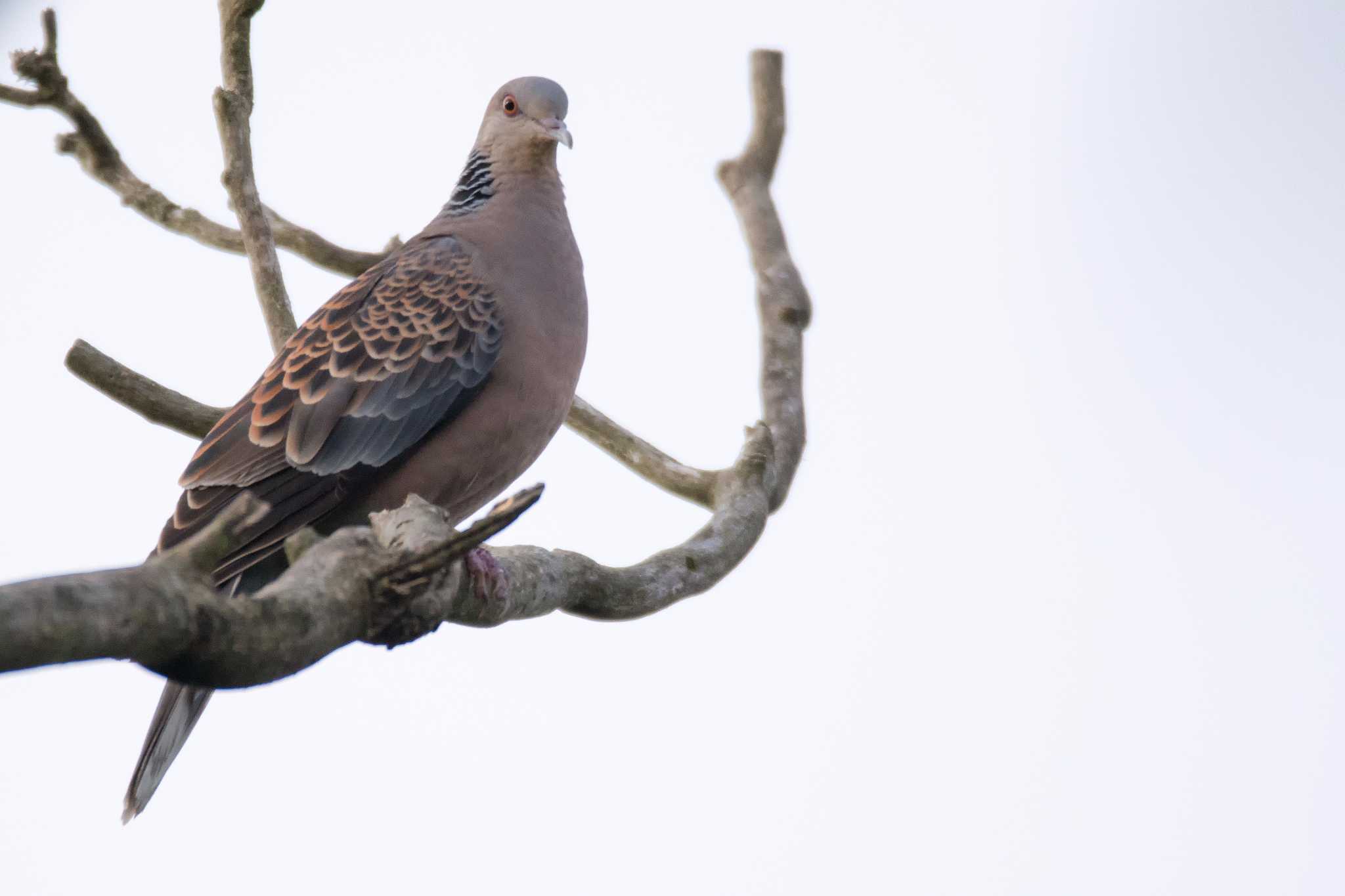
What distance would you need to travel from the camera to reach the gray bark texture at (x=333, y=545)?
1759mm

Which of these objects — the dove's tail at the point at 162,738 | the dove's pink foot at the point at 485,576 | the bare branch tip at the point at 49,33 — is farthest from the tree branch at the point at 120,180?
the dove's pink foot at the point at 485,576

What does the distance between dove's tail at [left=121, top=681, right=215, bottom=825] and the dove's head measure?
7.09 ft

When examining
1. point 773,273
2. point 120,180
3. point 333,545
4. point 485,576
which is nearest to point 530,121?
point 773,273

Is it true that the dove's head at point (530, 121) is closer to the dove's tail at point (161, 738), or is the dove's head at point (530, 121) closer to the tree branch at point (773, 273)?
the tree branch at point (773, 273)

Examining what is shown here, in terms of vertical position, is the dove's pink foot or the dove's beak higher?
the dove's beak

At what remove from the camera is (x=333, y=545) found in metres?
2.23

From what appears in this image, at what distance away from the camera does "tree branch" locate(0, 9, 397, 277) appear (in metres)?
5.01

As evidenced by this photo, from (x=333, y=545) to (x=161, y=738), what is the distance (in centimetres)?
184

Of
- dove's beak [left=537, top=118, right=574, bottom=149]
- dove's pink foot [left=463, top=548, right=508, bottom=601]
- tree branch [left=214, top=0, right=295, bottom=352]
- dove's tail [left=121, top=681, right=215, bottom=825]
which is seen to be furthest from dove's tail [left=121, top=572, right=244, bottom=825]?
dove's beak [left=537, top=118, right=574, bottom=149]

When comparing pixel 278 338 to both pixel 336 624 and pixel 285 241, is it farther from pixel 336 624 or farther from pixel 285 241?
pixel 336 624

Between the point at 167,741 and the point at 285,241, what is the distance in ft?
8.39

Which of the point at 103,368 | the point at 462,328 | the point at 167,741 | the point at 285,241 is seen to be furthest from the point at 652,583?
the point at 285,241

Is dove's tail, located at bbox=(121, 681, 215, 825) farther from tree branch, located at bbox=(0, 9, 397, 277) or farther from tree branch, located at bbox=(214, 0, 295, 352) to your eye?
tree branch, located at bbox=(0, 9, 397, 277)

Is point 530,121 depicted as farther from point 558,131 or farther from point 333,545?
point 333,545
